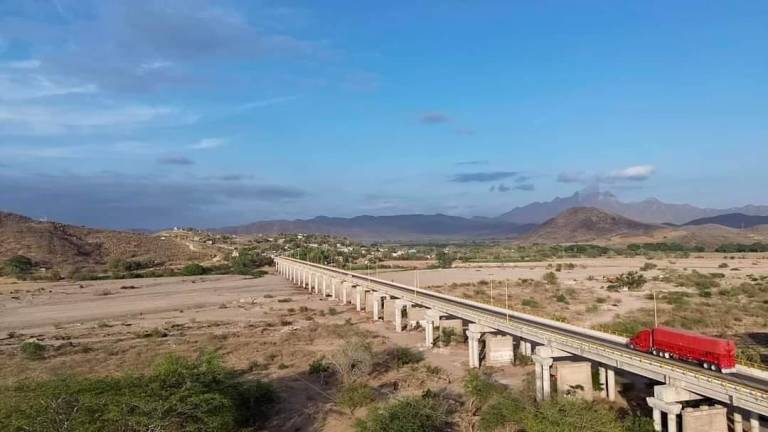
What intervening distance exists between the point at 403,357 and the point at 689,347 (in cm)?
1759

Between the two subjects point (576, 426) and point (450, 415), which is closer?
point (576, 426)

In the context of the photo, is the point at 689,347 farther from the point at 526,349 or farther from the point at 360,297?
the point at 360,297

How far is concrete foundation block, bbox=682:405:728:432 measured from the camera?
19.3m

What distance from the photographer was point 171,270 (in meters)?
124

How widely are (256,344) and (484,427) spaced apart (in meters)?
24.6

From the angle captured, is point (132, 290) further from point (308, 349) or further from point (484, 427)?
point (484, 427)

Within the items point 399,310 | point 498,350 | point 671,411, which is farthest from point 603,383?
point 399,310

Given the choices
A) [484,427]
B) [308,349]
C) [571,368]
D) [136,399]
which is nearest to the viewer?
[136,399]

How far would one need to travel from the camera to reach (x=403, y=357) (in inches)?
1409

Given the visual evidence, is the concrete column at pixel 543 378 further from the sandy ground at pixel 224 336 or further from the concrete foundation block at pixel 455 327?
the concrete foundation block at pixel 455 327

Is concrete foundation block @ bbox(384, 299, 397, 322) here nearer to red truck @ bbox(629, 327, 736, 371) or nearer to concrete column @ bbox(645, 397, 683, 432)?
red truck @ bbox(629, 327, 736, 371)

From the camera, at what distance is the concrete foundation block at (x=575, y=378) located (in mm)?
26047

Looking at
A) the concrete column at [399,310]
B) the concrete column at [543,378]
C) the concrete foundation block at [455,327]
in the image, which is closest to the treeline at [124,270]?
the concrete column at [399,310]

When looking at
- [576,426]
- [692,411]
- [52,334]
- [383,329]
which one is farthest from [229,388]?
[52,334]
